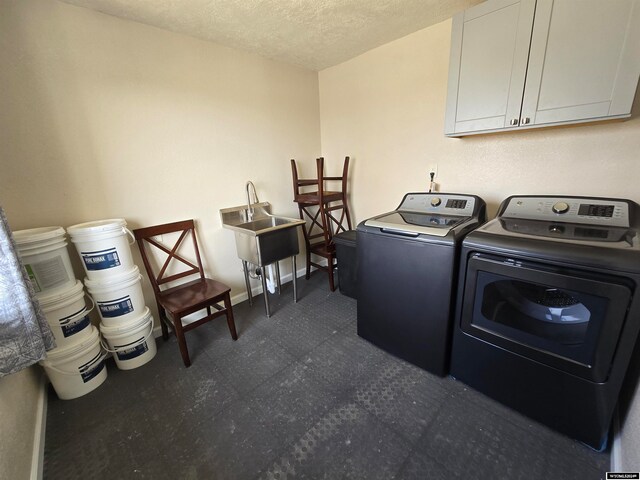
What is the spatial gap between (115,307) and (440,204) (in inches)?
90.6

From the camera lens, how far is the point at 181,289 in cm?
206

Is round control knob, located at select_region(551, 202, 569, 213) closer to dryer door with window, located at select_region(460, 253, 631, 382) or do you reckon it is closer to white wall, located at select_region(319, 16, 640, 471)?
white wall, located at select_region(319, 16, 640, 471)

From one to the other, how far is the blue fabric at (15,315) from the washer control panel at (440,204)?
7.06ft

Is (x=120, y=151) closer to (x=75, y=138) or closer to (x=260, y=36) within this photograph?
(x=75, y=138)

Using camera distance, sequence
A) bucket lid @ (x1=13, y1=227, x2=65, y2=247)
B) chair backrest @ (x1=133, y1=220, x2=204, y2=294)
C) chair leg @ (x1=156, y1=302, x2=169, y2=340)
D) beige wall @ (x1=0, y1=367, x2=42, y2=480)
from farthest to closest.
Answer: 1. chair leg @ (x1=156, y1=302, x2=169, y2=340)
2. chair backrest @ (x1=133, y1=220, x2=204, y2=294)
3. bucket lid @ (x1=13, y1=227, x2=65, y2=247)
4. beige wall @ (x1=0, y1=367, x2=42, y2=480)

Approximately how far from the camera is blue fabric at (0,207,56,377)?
1.04 metres

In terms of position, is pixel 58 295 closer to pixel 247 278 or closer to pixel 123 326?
pixel 123 326

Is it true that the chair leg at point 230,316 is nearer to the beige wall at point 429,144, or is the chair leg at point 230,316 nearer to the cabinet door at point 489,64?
the beige wall at point 429,144

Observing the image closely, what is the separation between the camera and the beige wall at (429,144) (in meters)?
1.58

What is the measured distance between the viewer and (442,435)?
1.33 metres

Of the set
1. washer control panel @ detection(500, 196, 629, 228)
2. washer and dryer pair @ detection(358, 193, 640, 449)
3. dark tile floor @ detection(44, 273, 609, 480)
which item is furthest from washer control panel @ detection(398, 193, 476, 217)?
dark tile floor @ detection(44, 273, 609, 480)

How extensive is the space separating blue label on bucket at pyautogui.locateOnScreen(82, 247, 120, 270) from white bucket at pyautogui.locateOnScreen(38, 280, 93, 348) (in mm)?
133

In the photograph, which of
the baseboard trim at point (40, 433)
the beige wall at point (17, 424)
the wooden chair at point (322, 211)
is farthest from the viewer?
the wooden chair at point (322, 211)

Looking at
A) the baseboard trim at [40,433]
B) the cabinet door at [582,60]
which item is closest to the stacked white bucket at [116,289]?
the baseboard trim at [40,433]
